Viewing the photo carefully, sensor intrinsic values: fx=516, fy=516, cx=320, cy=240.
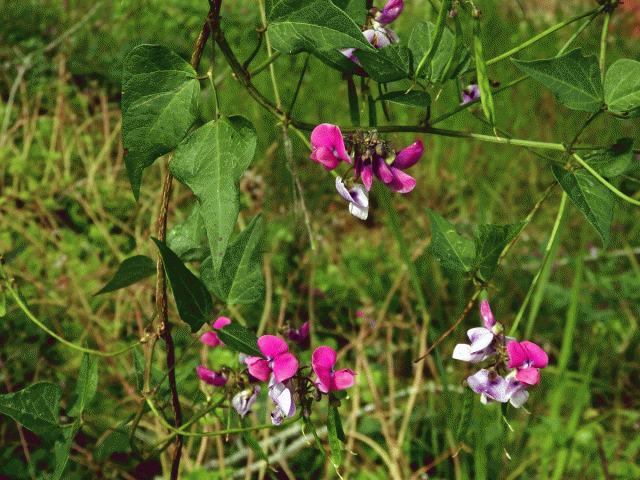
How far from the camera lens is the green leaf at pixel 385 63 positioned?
47 centimetres

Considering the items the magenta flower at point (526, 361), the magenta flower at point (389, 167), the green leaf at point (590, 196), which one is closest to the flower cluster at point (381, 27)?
the magenta flower at point (389, 167)

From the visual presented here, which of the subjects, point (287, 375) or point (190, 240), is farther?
point (190, 240)

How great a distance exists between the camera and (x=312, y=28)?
0.43 metres

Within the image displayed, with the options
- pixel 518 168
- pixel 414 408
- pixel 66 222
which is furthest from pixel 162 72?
pixel 518 168

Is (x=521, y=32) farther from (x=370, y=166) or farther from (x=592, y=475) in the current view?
(x=370, y=166)

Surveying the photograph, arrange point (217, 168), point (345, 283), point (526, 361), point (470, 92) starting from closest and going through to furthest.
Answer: point (217, 168) < point (526, 361) < point (470, 92) < point (345, 283)

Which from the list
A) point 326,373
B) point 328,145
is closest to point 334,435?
point 326,373

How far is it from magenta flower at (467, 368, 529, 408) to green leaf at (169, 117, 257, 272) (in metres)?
0.29

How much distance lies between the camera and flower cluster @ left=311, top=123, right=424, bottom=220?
46 centimetres

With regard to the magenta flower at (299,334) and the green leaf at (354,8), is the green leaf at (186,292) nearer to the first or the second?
the magenta flower at (299,334)

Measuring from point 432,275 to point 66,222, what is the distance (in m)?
1.46

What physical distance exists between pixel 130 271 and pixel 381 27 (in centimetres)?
38

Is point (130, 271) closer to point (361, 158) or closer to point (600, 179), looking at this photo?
point (361, 158)

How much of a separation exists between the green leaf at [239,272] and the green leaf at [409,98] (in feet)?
0.64
